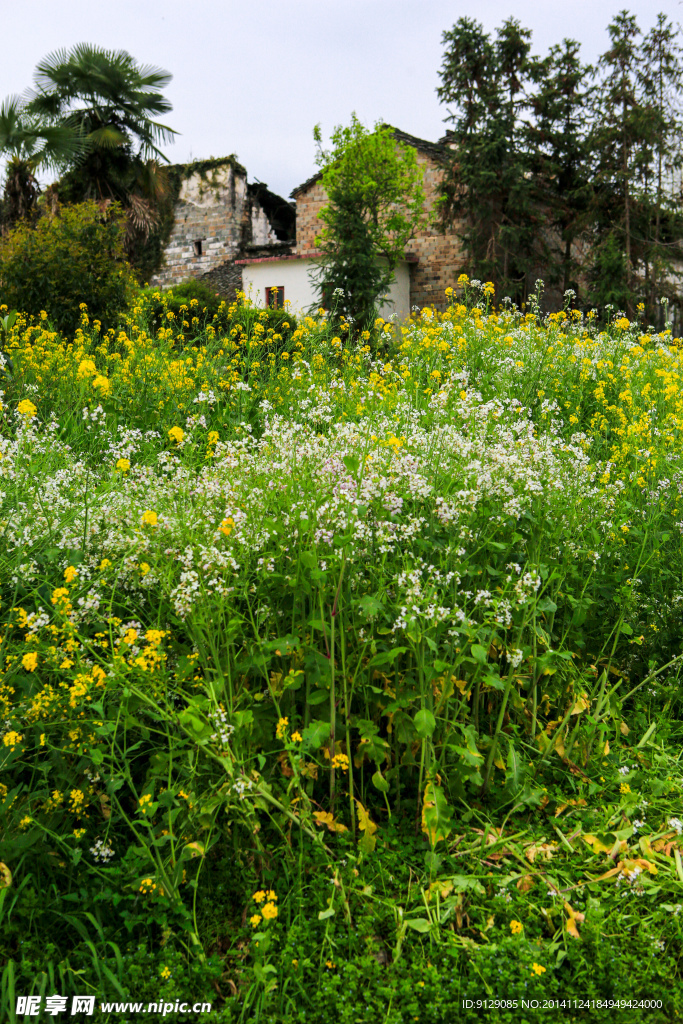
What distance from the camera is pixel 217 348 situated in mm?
7180

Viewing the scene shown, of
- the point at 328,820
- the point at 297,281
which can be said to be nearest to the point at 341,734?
the point at 328,820

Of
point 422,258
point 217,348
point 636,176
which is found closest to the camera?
point 217,348

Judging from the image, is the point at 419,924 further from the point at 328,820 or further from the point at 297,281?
the point at 297,281

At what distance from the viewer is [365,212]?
2191cm

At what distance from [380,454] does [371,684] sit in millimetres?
1029

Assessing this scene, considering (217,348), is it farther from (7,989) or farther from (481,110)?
(481,110)

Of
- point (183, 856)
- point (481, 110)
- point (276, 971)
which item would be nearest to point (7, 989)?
point (183, 856)

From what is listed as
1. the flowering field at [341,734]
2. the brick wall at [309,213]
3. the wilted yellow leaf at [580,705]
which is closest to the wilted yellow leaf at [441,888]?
the flowering field at [341,734]

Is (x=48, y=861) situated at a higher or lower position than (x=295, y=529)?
lower

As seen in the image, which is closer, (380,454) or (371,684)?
(371,684)

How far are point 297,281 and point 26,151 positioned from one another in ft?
27.8

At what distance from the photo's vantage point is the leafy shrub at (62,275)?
417 inches

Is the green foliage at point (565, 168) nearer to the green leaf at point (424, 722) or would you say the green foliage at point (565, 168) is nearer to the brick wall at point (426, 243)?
the brick wall at point (426, 243)

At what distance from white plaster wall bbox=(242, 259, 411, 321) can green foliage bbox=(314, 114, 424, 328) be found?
3.21 feet
